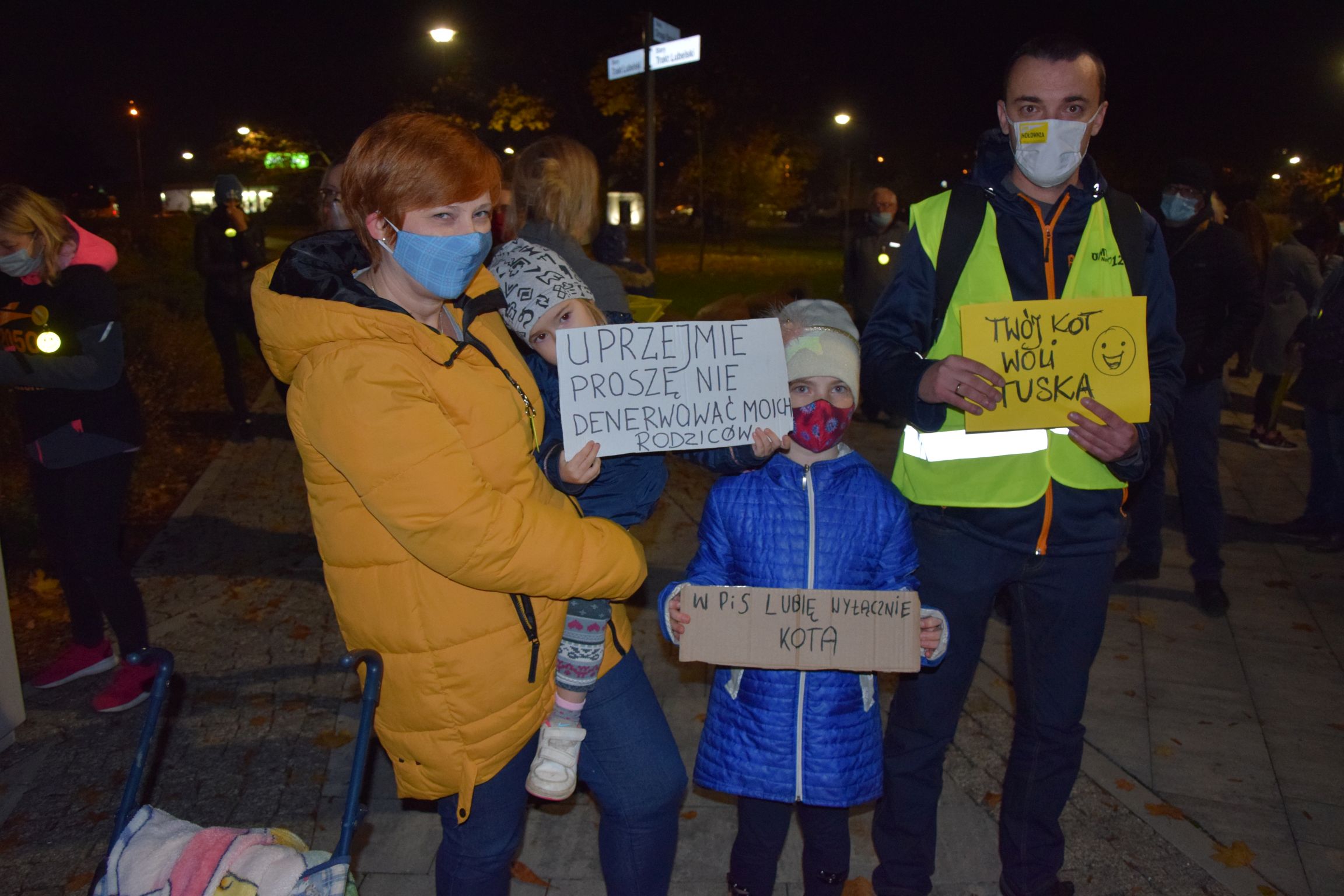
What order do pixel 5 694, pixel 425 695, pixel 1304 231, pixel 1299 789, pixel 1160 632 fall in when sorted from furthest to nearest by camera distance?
pixel 1304 231 < pixel 1160 632 < pixel 5 694 < pixel 1299 789 < pixel 425 695

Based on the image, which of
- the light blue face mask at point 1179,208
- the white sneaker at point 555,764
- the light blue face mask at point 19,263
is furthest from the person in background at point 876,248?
the white sneaker at point 555,764

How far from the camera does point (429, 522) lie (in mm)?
2045

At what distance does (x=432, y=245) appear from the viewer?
7.41ft

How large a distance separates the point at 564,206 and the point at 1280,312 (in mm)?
8240

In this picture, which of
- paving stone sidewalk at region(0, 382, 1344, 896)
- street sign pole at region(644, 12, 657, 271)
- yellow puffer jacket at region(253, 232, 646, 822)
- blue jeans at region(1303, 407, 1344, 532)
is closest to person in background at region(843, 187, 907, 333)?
street sign pole at region(644, 12, 657, 271)

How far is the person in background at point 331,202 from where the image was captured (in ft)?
13.1

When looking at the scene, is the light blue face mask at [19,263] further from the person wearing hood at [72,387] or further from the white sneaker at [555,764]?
the white sneaker at [555,764]

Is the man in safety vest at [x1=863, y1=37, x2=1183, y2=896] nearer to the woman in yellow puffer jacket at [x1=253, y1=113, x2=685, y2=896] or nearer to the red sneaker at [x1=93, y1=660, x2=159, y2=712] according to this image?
the woman in yellow puffer jacket at [x1=253, y1=113, x2=685, y2=896]

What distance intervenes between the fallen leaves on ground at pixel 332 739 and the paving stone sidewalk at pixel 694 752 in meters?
0.01

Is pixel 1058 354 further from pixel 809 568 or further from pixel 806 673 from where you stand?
pixel 806 673

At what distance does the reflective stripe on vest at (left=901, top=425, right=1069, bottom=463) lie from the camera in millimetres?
2795

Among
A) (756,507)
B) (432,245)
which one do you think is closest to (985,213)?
(756,507)

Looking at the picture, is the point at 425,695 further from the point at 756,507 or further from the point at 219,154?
the point at 219,154

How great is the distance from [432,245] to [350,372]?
41cm
